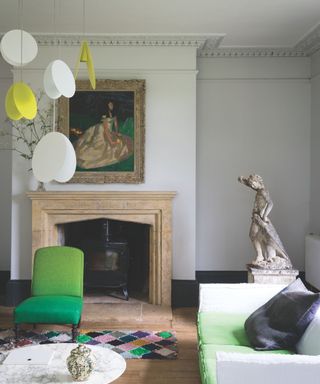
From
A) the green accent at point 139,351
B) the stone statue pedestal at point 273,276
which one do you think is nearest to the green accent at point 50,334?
the green accent at point 139,351

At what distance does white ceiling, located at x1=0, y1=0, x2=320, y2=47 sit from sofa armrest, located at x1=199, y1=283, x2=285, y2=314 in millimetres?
2426

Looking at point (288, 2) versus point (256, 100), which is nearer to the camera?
point (288, 2)

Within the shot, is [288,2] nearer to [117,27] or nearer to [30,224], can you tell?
[117,27]

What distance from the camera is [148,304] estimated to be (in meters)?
5.16

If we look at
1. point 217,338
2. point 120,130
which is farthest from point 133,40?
point 217,338

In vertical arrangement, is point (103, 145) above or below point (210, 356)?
above

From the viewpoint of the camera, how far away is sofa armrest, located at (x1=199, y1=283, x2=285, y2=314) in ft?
12.0

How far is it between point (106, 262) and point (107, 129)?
1.49m

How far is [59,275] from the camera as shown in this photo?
4238 mm

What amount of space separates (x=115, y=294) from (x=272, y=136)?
2.63 metres

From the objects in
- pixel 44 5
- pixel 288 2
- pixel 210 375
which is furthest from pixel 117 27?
pixel 210 375

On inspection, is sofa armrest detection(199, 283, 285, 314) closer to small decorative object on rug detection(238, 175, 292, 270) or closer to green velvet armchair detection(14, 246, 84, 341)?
Result: small decorative object on rug detection(238, 175, 292, 270)

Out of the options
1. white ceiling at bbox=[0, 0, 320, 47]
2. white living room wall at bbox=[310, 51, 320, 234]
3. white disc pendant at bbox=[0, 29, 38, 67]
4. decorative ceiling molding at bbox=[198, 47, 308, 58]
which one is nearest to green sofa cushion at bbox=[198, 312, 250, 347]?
white disc pendant at bbox=[0, 29, 38, 67]

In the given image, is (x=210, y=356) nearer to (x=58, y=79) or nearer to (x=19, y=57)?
(x=58, y=79)
